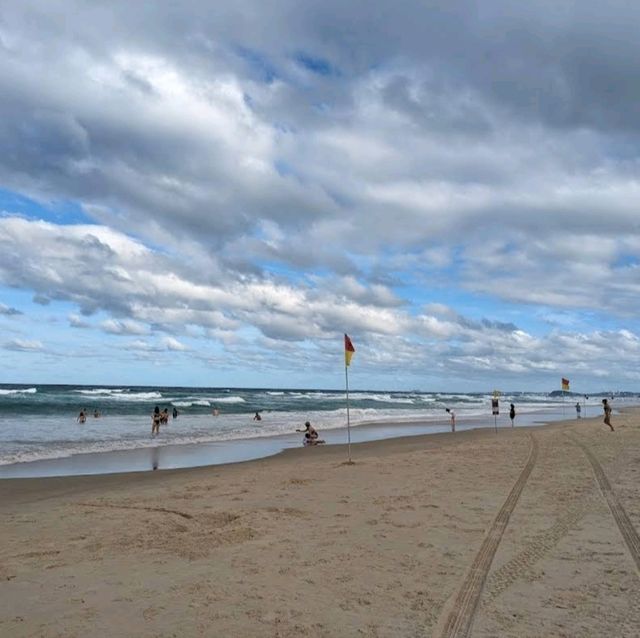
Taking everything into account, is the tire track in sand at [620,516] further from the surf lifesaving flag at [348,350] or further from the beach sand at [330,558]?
the surf lifesaving flag at [348,350]

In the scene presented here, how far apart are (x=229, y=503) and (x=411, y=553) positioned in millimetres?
4211

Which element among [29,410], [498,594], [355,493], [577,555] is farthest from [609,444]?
[29,410]

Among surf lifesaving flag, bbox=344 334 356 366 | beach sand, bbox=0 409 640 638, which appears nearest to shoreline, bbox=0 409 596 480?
beach sand, bbox=0 409 640 638

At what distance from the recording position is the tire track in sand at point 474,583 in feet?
15.2

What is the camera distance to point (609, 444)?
766 inches

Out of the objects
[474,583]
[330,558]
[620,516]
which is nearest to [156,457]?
[330,558]

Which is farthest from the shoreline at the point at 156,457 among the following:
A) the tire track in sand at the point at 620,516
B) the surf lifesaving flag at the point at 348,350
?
the tire track in sand at the point at 620,516

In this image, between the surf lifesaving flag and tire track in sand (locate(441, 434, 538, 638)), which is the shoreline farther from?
tire track in sand (locate(441, 434, 538, 638))

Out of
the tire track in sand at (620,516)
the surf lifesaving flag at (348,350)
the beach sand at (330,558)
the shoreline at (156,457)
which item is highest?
the surf lifesaving flag at (348,350)

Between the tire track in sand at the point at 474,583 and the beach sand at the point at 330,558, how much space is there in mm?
23

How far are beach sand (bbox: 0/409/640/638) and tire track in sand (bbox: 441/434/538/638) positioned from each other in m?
0.02

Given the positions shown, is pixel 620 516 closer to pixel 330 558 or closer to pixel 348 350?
pixel 330 558

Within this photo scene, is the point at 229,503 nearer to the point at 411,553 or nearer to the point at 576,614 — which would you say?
the point at 411,553

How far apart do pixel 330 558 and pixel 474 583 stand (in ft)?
5.46
